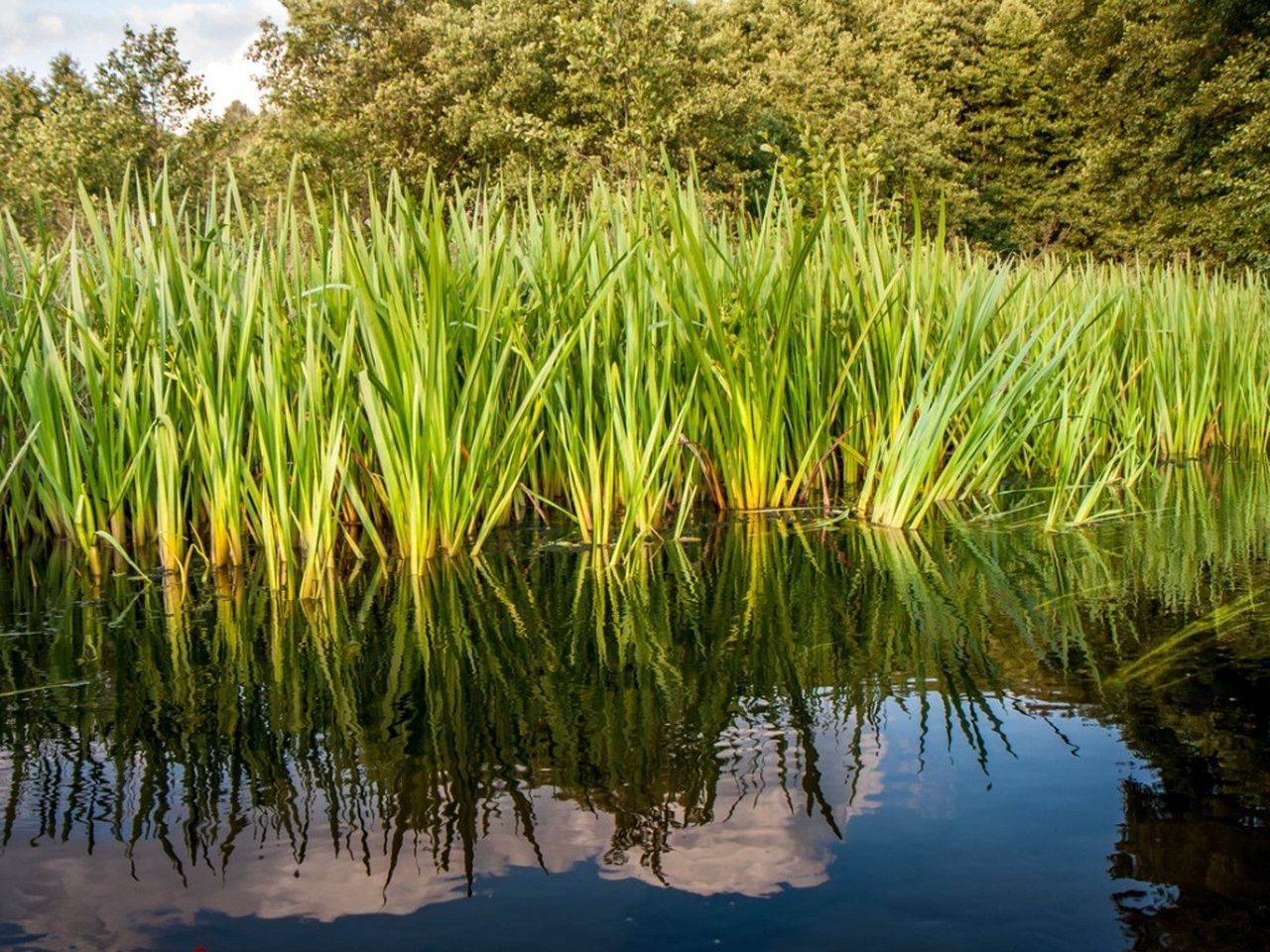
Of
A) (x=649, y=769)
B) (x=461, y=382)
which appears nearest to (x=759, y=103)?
(x=461, y=382)

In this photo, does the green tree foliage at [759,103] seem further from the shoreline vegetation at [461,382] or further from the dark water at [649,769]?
the dark water at [649,769]

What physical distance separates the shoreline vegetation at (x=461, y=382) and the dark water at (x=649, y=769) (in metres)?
0.47

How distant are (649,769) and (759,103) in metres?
24.9

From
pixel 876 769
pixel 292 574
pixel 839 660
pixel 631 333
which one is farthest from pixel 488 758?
pixel 631 333

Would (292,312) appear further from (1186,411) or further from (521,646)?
(1186,411)

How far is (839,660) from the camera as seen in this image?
67.0 inches

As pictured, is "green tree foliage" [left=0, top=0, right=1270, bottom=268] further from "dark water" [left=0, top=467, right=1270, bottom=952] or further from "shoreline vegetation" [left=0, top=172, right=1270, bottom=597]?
"dark water" [left=0, top=467, right=1270, bottom=952]

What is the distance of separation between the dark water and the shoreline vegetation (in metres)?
0.47

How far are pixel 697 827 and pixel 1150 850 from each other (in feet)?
1.43

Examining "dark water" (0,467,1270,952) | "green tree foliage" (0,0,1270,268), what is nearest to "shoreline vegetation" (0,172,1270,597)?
"dark water" (0,467,1270,952)

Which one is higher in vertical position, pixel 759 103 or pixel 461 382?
pixel 759 103

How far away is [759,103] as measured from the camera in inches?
960

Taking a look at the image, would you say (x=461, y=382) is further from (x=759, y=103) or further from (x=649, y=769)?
(x=759, y=103)

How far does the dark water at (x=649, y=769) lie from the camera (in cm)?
96
